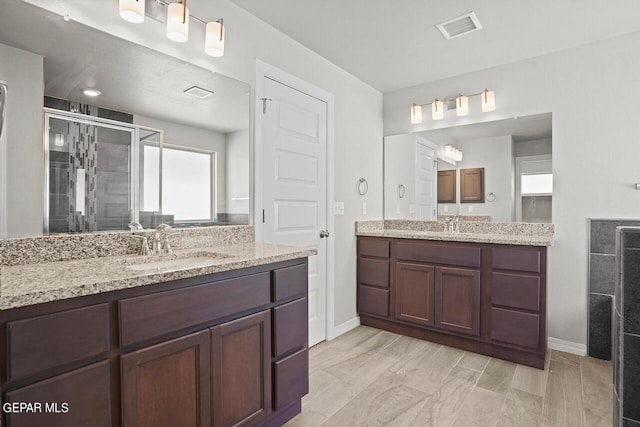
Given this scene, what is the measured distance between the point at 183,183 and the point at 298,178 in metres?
0.99

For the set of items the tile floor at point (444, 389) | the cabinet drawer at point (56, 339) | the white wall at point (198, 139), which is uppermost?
the white wall at point (198, 139)

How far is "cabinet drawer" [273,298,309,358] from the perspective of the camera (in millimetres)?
1718

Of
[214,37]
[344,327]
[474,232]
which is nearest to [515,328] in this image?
[474,232]

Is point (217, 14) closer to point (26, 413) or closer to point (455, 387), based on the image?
point (26, 413)

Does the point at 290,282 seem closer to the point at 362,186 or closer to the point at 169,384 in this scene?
the point at 169,384

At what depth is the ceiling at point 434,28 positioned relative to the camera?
224 centimetres

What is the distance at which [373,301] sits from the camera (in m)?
3.31

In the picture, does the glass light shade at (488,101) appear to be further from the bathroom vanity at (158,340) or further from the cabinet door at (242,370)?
the cabinet door at (242,370)

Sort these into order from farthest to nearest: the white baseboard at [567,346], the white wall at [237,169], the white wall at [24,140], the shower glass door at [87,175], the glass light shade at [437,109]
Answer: the glass light shade at [437,109] < the white baseboard at [567,346] < the white wall at [237,169] < the shower glass door at [87,175] < the white wall at [24,140]

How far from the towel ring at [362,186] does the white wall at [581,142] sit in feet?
4.95

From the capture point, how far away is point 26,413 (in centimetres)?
96

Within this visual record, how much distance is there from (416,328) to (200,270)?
2325mm

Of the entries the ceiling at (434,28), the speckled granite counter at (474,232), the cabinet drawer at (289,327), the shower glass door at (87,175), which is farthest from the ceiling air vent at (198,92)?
the speckled granite counter at (474,232)

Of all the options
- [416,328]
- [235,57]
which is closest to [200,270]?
[235,57]
